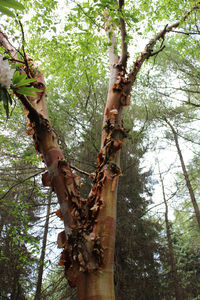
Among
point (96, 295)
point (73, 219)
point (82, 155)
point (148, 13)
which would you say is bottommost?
point (96, 295)

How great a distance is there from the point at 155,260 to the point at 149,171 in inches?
113

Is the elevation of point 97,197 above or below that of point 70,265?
above

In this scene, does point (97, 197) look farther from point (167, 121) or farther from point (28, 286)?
point (167, 121)

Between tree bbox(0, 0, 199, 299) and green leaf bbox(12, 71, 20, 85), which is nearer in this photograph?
green leaf bbox(12, 71, 20, 85)

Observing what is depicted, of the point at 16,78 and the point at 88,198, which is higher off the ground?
the point at 16,78

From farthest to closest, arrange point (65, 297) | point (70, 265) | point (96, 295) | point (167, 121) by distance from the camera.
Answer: point (167, 121) → point (65, 297) → point (70, 265) → point (96, 295)

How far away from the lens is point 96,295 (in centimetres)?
107

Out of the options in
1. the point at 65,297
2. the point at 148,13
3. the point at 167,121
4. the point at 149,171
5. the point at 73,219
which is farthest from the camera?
the point at 167,121

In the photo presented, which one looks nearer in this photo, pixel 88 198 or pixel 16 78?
pixel 16 78

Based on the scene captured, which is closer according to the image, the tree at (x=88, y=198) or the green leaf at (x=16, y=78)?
the green leaf at (x=16, y=78)

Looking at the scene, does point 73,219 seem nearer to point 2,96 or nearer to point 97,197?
point 97,197

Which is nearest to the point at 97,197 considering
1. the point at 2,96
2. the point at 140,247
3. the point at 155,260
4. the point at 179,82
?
the point at 2,96

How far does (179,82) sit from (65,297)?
765 centimetres

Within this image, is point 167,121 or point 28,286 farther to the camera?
point 167,121
